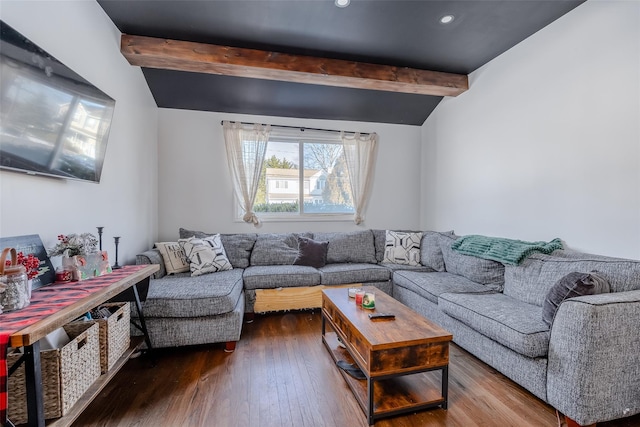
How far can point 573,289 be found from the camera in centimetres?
159

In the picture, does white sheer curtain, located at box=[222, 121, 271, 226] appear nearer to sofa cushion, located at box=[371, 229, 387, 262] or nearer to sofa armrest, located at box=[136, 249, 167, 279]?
sofa armrest, located at box=[136, 249, 167, 279]

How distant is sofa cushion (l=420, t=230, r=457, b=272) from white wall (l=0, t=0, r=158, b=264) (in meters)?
3.11

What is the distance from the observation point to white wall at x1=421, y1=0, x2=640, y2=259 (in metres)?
1.90

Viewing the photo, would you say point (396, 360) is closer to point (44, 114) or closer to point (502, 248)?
point (502, 248)

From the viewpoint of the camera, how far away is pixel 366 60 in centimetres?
293

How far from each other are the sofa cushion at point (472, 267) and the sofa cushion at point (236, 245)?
2.22 metres

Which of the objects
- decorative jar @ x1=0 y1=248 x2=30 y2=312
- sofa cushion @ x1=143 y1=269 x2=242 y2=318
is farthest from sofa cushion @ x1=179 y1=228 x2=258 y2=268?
decorative jar @ x1=0 y1=248 x2=30 y2=312

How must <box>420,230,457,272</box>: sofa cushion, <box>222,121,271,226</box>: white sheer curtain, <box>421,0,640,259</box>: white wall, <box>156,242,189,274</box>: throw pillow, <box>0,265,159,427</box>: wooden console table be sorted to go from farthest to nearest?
<box>222,121,271,226</box>: white sheer curtain < <box>420,230,457,272</box>: sofa cushion < <box>156,242,189,274</box>: throw pillow < <box>421,0,640,259</box>: white wall < <box>0,265,159,427</box>: wooden console table

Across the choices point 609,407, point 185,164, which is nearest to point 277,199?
point 185,164

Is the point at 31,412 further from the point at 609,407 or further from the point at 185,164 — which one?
the point at 185,164

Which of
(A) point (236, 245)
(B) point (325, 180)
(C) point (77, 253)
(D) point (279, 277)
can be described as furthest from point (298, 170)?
(C) point (77, 253)

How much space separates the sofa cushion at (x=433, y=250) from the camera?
314 cm

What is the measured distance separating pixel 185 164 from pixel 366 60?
2456mm

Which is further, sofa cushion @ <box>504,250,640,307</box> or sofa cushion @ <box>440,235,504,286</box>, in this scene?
sofa cushion @ <box>440,235,504,286</box>
